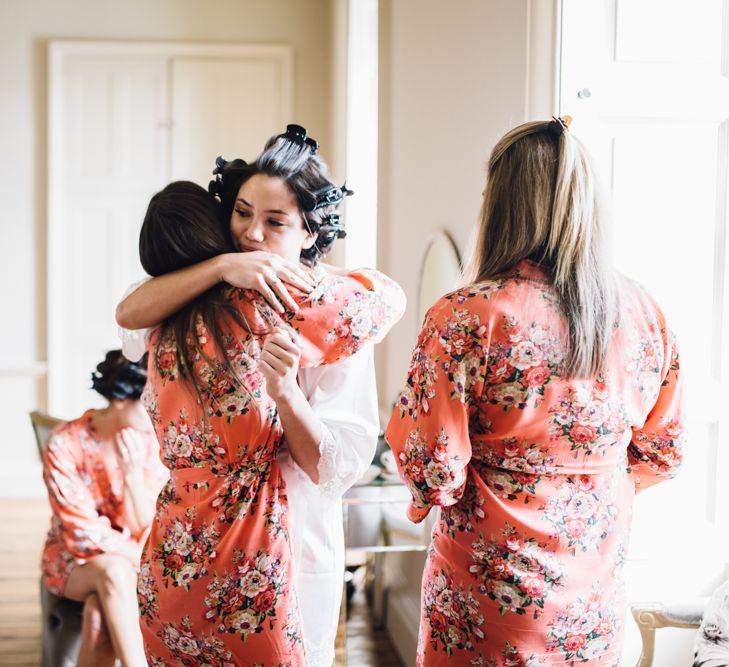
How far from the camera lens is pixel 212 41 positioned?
551cm

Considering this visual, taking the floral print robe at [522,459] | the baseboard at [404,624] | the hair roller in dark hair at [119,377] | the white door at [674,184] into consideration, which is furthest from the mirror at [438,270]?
the floral print robe at [522,459]

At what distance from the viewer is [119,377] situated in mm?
2398

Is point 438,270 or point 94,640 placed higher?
point 438,270

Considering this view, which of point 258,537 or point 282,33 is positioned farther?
point 282,33

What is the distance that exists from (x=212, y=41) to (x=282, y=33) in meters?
0.45

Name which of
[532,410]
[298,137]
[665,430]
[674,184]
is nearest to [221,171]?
[298,137]

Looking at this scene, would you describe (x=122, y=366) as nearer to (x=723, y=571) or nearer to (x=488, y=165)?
(x=488, y=165)

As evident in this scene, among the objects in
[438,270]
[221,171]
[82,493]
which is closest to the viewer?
[221,171]

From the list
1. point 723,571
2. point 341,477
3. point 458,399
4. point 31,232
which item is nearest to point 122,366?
point 341,477

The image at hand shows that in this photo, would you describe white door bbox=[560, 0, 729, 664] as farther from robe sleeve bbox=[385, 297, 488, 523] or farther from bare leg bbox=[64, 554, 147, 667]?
bare leg bbox=[64, 554, 147, 667]

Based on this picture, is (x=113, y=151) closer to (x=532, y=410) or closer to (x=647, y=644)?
(x=647, y=644)

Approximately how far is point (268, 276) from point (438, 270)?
5.03 feet

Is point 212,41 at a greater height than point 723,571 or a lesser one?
greater

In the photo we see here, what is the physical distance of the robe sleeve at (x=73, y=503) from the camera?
238 cm
